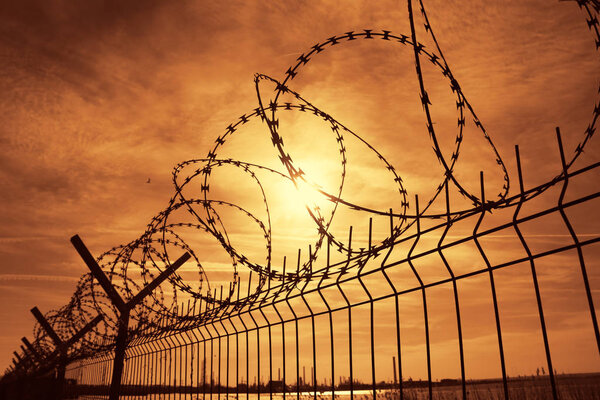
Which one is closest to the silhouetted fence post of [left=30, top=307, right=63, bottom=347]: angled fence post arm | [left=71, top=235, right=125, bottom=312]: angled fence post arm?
[left=71, top=235, right=125, bottom=312]: angled fence post arm

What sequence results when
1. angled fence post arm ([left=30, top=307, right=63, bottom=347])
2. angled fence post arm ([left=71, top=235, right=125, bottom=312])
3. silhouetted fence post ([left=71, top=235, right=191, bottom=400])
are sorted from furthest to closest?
angled fence post arm ([left=30, top=307, right=63, bottom=347])
angled fence post arm ([left=71, top=235, right=125, bottom=312])
silhouetted fence post ([left=71, top=235, right=191, bottom=400])

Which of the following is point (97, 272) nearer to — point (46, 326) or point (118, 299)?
point (118, 299)

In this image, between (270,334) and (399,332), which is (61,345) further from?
(399,332)

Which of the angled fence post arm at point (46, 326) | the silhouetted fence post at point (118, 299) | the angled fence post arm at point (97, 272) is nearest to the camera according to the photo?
the silhouetted fence post at point (118, 299)

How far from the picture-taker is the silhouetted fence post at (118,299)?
957 cm

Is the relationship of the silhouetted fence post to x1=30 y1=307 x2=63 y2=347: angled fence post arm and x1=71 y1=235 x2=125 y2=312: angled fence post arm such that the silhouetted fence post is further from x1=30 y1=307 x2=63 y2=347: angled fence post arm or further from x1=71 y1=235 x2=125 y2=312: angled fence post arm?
x1=30 y1=307 x2=63 y2=347: angled fence post arm

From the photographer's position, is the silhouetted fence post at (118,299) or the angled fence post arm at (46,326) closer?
the silhouetted fence post at (118,299)

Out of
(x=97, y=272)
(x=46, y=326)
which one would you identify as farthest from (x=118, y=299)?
(x=46, y=326)

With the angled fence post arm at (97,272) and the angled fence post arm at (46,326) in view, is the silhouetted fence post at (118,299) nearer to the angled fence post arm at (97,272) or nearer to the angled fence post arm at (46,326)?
the angled fence post arm at (97,272)

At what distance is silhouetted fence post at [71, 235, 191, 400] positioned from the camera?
9.57 m

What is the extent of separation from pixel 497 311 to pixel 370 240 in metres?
1.26

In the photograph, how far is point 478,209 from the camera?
11.2 ft

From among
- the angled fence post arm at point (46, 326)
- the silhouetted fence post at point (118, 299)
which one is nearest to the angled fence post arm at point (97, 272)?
the silhouetted fence post at point (118, 299)

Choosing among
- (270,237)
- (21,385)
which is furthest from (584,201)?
(21,385)
